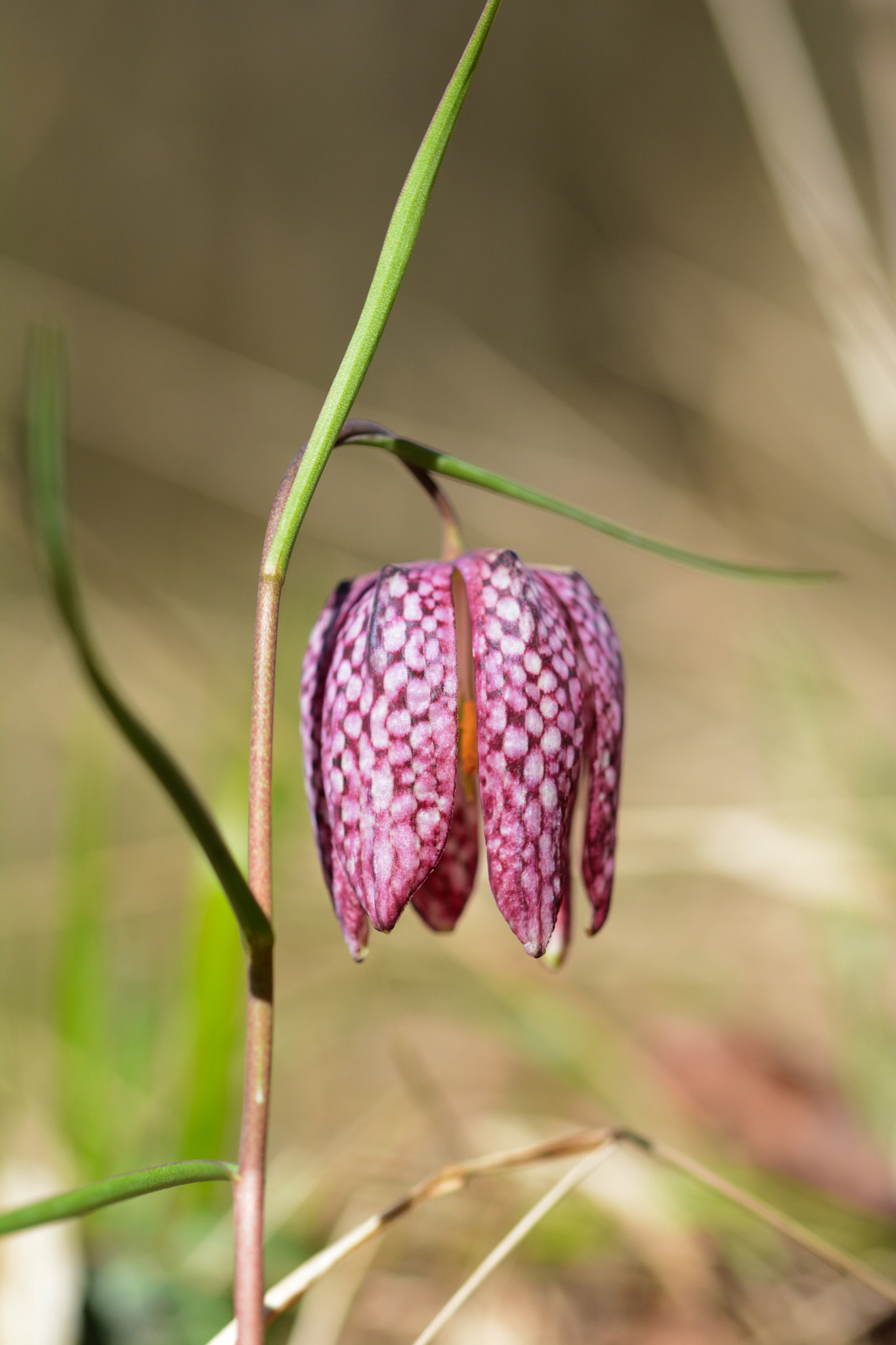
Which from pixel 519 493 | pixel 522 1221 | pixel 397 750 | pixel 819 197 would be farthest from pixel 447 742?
pixel 819 197

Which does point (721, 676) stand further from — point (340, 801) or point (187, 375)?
point (340, 801)

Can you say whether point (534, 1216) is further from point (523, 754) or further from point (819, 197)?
point (819, 197)

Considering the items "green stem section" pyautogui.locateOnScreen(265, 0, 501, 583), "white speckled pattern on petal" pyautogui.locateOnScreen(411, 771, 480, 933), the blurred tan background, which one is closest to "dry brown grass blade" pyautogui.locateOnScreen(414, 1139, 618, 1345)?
"white speckled pattern on petal" pyautogui.locateOnScreen(411, 771, 480, 933)

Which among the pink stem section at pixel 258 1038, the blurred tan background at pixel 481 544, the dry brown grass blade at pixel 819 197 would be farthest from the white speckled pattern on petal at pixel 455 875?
the dry brown grass blade at pixel 819 197

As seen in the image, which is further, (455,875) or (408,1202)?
(455,875)

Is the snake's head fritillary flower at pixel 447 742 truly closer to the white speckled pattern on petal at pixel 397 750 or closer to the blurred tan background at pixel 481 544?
the white speckled pattern on petal at pixel 397 750

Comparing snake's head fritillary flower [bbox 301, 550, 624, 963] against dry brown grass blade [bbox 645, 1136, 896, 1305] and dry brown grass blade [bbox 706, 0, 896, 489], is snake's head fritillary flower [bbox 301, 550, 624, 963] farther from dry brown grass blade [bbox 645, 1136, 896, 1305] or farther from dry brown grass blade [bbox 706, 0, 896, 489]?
dry brown grass blade [bbox 706, 0, 896, 489]
